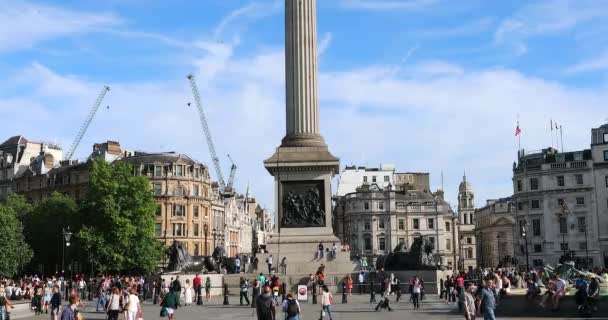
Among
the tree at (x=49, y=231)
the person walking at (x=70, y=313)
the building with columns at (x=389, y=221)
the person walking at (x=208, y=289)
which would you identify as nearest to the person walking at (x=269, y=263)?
the person walking at (x=208, y=289)

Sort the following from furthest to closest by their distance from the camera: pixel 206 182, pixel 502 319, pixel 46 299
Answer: pixel 206 182, pixel 46 299, pixel 502 319

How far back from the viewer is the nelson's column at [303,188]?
39406mm

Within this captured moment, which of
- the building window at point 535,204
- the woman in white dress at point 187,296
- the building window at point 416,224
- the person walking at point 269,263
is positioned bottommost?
the woman in white dress at point 187,296

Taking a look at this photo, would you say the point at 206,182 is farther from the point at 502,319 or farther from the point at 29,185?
the point at 502,319

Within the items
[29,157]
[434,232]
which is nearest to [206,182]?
[29,157]

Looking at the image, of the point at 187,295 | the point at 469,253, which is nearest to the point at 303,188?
the point at 187,295

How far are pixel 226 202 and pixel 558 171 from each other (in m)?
56.4

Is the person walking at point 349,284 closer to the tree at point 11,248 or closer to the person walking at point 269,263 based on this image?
the person walking at point 269,263

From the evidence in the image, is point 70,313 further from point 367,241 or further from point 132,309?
point 367,241

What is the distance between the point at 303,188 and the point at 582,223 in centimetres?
6407

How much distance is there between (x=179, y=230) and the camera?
99250 mm

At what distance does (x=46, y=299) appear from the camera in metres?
36.8

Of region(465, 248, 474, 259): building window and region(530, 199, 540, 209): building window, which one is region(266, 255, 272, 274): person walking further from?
region(465, 248, 474, 259): building window

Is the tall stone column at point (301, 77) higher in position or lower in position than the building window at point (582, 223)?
higher
